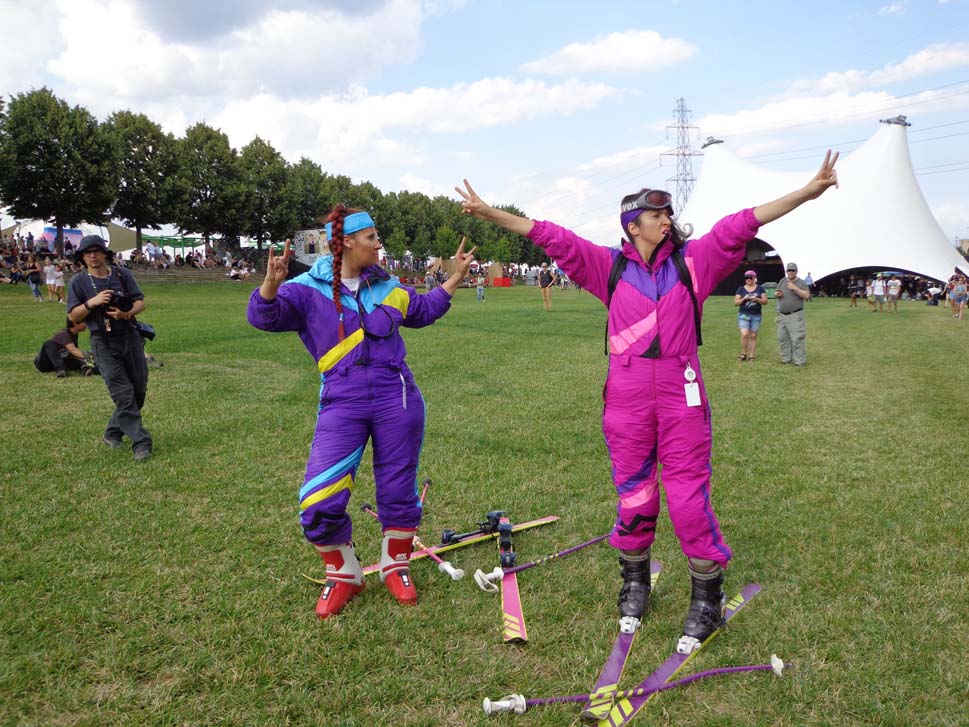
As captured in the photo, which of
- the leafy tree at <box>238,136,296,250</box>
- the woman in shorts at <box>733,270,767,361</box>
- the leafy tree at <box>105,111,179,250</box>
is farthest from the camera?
the leafy tree at <box>238,136,296,250</box>

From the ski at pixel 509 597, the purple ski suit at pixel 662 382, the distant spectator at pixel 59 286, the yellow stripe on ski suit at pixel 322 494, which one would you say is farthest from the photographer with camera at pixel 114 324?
the distant spectator at pixel 59 286

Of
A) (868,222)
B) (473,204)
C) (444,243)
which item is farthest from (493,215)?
(444,243)

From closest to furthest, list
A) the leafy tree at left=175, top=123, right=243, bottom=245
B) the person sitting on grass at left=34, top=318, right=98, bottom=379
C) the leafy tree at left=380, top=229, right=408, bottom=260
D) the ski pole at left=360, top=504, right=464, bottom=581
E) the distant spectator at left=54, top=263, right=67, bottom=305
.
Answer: the ski pole at left=360, top=504, right=464, bottom=581 < the person sitting on grass at left=34, top=318, right=98, bottom=379 < the distant spectator at left=54, top=263, right=67, bottom=305 < the leafy tree at left=175, top=123, right=243, bottom=245 < the leafy tree at left=380, top=229, right=408, bottom=260

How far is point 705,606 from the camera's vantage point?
3691 mm

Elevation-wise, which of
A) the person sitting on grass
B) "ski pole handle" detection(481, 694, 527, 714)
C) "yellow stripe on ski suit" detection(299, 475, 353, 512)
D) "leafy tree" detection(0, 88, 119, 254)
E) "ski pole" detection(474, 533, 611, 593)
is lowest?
"ski pole handle" detection(481, 694, 527, 714)

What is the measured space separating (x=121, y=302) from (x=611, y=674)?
5.92m

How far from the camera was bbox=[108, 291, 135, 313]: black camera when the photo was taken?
6570mm

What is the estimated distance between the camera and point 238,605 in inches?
156

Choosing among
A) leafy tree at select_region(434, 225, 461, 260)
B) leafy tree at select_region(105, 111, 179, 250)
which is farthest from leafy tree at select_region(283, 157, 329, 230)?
leafy tree at select_region(434, 225, 461, 260)

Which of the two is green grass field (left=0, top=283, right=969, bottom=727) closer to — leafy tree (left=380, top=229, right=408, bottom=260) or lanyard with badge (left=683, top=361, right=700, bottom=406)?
lanyard with badge (left=683, top=361, right=700, bottom=406)

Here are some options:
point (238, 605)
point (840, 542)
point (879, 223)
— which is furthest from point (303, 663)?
point (879, 223)

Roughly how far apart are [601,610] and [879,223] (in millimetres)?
48029

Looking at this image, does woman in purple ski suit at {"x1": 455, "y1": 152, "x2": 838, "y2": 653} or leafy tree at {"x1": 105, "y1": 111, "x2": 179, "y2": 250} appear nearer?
woman in purple ski suit at {"x1": 455, "y1": 152, "x2": 838, "y2": 653}

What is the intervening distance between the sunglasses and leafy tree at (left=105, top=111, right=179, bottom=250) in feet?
160
